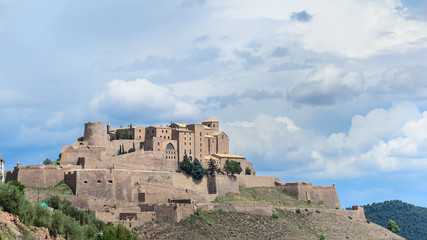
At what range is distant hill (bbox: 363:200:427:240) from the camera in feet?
506

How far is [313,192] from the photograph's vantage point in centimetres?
9625

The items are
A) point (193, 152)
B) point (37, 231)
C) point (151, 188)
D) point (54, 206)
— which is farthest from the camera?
point (193, 152)

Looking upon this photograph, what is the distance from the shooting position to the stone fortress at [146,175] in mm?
68875

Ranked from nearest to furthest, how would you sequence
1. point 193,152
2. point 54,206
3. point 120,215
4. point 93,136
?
1. point 54,206
2. point 120,215
3. point 93,136
4. point 193,152

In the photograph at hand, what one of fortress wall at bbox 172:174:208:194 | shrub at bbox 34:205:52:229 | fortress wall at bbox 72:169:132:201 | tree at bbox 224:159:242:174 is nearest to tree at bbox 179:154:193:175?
fortress wall at bbox 172:174:208:194

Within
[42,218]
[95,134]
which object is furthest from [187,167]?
[42,218]

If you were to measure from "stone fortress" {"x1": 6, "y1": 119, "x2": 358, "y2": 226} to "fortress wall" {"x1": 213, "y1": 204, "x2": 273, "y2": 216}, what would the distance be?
12cm

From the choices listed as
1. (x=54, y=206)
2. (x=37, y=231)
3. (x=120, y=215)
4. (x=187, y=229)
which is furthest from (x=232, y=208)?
(x=37, y=231)

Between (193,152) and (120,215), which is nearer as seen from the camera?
(120,215)

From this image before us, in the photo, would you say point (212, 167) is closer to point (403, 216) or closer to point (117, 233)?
point (117, 233)

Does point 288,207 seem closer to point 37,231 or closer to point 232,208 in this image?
point 232,208

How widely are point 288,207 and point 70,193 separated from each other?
1110 inches

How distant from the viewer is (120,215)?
64.9m

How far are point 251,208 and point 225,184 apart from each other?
9284 mm
